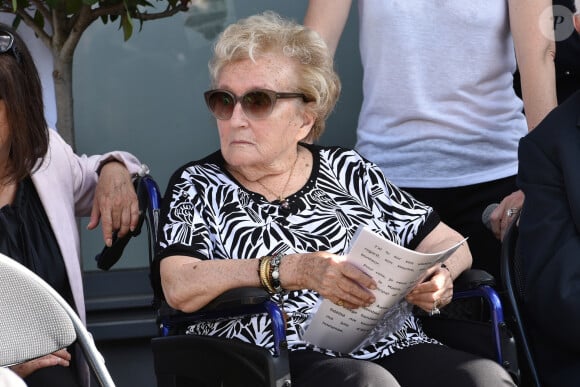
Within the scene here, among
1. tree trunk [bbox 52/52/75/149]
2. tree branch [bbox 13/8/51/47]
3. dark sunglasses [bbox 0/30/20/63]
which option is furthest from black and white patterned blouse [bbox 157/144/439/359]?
tree branch [bbox 13/8/51/47]

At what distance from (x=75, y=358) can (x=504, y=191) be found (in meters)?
1.59

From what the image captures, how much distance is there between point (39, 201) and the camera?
11.4 ft

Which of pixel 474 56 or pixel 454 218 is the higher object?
pixel 474 56

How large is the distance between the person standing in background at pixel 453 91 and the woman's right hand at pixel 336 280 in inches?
39.2

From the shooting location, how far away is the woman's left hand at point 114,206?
11.6 feet

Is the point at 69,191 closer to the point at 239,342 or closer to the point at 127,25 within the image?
the point at 239,342

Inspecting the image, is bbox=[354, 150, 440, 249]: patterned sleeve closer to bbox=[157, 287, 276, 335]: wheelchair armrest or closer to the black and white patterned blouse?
the black and white patterned blouse

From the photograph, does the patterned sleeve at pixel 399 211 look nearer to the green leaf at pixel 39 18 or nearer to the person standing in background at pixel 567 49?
the person standing in background at pixel 567 49

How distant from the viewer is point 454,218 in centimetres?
402

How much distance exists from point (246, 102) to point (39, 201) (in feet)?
2.26

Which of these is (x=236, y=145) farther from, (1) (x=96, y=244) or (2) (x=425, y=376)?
(1) (x=96, y=244)

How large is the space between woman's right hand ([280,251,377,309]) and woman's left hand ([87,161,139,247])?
69 centimetres

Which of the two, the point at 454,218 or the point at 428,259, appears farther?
the point at 454,218

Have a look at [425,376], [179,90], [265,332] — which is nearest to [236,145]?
[265,332]
